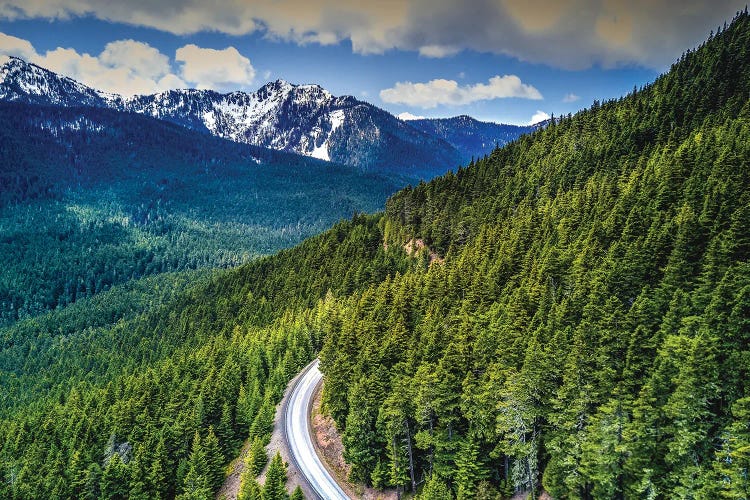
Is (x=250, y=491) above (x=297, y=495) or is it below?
below

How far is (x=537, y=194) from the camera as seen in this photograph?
100 meters

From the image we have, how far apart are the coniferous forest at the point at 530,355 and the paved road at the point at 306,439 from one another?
367 cm

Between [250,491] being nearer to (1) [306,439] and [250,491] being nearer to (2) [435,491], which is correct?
(1) [306,439]

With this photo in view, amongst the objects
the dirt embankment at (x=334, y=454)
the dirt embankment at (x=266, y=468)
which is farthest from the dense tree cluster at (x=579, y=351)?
the dirt embankment at (x=266, y=468)

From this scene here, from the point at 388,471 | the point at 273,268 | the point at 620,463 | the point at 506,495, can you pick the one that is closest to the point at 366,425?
the point at 388,471

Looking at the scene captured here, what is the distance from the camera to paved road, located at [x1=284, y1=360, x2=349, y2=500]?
50531 millimetres

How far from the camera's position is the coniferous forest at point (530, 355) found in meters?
33.0

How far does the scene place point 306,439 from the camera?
59.8 m

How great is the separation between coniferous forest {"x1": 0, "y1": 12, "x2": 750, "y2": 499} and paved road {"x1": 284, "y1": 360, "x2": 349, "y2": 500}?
12.0 feet

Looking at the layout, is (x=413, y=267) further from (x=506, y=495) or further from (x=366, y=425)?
(x=506, y=495)

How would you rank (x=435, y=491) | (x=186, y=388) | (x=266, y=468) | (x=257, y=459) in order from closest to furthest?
1. (x=435, y=491)
2. (x=257, y=459)
3. (x=266, y=468)
4. (x=186, y=388)

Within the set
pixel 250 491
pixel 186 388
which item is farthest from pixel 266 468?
pixel 186 388

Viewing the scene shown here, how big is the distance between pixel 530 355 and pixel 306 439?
111 feet

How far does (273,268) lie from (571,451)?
4852 inches
